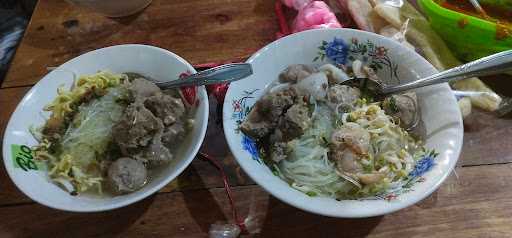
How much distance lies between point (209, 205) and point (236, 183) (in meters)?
0.10

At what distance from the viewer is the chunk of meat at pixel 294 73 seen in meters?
1.21

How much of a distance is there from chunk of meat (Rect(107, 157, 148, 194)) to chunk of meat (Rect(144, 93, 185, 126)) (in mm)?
138

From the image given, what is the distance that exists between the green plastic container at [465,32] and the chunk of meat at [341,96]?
0.44 m

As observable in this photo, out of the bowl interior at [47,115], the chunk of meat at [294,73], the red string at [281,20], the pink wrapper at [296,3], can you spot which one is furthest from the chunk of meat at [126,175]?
the pink wrapper at [296,3]

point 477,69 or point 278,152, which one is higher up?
point 477,69

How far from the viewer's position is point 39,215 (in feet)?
3.71

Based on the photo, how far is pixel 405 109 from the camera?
1125 mm

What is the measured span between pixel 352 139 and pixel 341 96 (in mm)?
160

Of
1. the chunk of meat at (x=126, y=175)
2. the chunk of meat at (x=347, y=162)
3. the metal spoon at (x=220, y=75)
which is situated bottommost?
the chunk of meat at (x=347, y=162)

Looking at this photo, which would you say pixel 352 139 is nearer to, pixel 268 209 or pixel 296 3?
pixel 268 209

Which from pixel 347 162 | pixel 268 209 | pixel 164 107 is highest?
pixel 164 107

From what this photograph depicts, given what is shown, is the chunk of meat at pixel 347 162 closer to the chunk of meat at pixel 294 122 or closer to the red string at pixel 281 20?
the chunk of meat at pixel 294 122

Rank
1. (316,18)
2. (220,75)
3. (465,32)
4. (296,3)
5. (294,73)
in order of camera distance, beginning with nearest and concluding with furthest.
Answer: (220,75)
(294,73)
(465,32)
(316,18)
(296,3)

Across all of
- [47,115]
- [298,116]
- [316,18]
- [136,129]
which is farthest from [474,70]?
[47,115]
